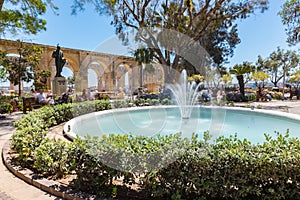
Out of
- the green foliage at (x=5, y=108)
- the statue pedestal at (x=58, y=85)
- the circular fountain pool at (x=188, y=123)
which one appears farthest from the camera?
the statue pedestal at (x=58, y=85)

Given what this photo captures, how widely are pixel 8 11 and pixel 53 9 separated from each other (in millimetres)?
2329

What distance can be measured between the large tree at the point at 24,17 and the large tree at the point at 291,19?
14753 millimetres

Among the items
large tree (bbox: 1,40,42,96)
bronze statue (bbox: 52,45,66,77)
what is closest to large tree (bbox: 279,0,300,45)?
bronze statue (bbox: 52,45,66,77)

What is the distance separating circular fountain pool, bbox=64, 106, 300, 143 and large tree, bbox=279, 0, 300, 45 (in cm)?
826

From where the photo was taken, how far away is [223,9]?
561 inches

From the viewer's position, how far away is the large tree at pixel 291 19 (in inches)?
477

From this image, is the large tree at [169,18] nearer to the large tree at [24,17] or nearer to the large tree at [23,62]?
the large tree at [24,17]

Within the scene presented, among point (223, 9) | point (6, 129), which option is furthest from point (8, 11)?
point (223, 9)

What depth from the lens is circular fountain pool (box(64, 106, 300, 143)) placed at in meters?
6.16

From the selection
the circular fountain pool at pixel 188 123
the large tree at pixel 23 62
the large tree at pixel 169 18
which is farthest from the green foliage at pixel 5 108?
the large tree at pixel 169 18

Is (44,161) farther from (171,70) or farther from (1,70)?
(171,70)

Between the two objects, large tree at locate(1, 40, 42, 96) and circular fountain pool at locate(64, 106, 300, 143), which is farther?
large tree at locate(1, 40, 42, 96)

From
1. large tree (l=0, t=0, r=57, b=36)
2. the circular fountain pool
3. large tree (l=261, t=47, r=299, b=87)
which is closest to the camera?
the circular fountain pool

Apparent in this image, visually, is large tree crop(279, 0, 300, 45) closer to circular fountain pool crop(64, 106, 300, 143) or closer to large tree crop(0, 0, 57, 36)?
circular fountain pool crop(64, 106, 300, 143)
